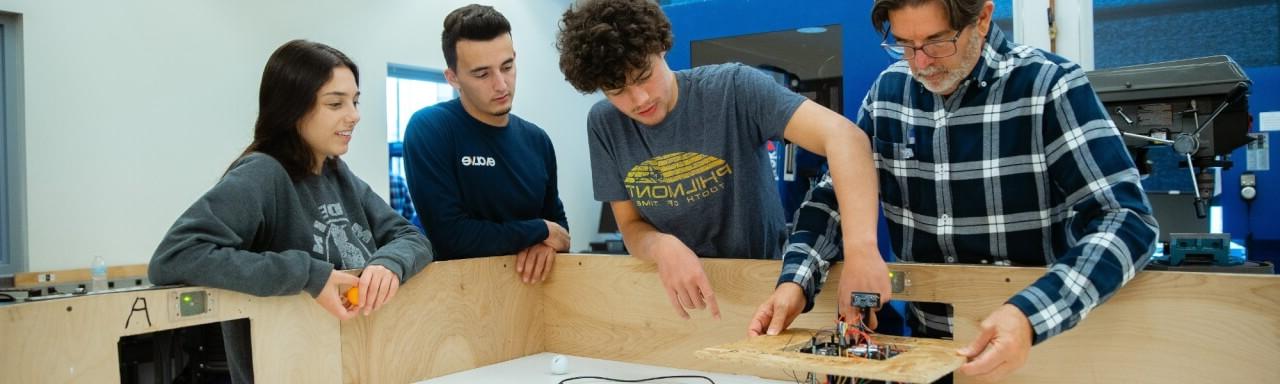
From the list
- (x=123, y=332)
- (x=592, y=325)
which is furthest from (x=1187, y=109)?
(x=123, y=332)

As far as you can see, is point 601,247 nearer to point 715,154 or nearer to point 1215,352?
point 715,154

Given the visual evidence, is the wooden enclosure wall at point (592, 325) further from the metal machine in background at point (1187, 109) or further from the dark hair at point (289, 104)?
the metal machine in background at point (1187, 109)

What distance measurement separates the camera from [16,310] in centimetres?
122

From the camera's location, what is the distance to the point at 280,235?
5.24ft

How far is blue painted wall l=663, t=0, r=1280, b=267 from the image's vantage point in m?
2.74

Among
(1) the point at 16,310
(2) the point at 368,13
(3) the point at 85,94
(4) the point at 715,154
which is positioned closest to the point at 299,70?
(1) the point at 16,310

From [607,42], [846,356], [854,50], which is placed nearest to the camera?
[846,356]

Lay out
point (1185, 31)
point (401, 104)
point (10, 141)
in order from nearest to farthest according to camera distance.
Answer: point (10, 141) < point (1185, 31) < point (401, 104)

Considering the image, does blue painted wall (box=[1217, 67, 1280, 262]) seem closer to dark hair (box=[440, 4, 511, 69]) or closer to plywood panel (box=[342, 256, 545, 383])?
plywood panel (box=[342, 256, 545, 383])

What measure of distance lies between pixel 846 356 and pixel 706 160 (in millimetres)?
570

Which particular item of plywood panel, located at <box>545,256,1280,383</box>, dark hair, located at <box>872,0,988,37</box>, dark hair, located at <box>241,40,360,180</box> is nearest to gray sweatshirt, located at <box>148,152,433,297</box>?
dark hair, located at <box>241,40,360,180</box>

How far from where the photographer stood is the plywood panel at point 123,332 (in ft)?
4.04

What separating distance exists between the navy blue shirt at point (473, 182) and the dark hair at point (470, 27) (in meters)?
0.14

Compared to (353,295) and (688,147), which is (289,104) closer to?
(353,295)
